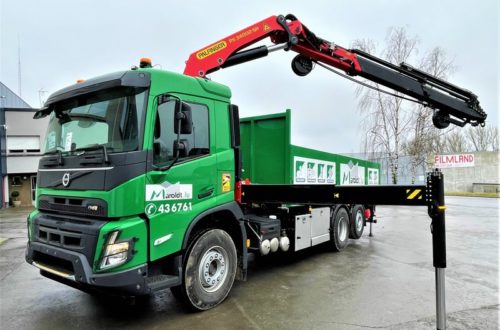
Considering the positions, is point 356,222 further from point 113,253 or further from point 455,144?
point 455,144

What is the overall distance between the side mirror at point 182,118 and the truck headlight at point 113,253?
4.21ft

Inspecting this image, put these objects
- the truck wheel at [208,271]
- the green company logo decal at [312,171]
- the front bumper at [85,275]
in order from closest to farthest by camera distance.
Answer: the front bumper at [85,275] < the truck wheel at [208,271] < the green company logo decal at [312,171]

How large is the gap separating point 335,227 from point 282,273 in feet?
7.34

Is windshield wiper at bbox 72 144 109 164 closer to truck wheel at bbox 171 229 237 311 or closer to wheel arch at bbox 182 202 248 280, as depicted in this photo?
wheel arch at bbox 182 202 248 280

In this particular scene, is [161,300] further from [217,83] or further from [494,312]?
[494,312]

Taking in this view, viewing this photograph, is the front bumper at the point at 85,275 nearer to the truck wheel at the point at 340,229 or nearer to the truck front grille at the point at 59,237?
the truck front grille at the point at 59,237

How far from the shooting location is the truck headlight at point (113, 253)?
11.6 ft

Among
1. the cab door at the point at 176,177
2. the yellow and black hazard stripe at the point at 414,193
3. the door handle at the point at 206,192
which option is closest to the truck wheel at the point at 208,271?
the cab door at the point at 176,177

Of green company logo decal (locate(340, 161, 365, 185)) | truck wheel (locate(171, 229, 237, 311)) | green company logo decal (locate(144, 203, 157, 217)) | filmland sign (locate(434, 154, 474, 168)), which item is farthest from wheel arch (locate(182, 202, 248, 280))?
filmland sign (locate(434, 154, 474, 168))

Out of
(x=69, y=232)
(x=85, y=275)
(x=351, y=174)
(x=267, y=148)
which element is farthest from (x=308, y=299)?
(x=351, y=174)

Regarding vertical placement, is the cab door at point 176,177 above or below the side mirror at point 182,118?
below

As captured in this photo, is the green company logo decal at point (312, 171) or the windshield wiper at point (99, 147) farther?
the green company logo decal at point (312, 171)

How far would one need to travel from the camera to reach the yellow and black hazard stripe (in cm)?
377

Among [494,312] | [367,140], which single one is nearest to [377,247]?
[494,312]
